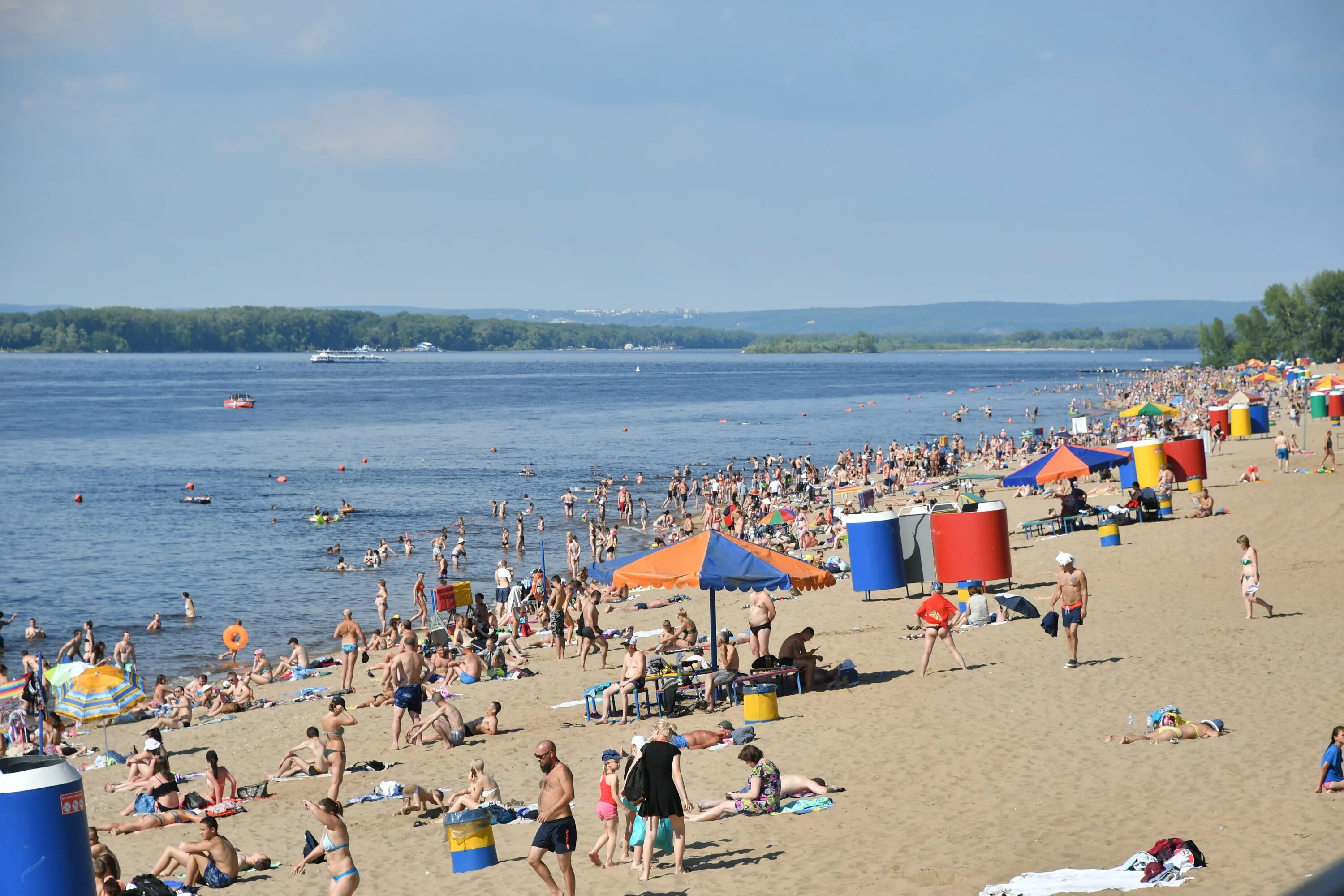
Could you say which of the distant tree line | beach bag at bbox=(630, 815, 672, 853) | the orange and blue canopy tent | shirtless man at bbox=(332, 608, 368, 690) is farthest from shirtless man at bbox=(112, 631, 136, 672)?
the distant tree line

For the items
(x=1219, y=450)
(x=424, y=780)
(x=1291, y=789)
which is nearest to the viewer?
(x=1291, y=789)

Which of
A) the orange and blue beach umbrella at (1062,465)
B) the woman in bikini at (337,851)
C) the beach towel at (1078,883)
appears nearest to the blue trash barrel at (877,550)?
the orange and blue beach umbrella at (1062,465)

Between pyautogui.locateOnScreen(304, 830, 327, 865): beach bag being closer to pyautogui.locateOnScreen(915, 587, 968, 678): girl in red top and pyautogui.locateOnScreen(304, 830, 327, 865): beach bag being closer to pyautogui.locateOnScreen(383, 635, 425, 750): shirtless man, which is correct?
pyautogui.locateOnScreen(383, 635, 425, 750): shirtless man

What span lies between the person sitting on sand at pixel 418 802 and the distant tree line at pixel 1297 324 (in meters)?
100

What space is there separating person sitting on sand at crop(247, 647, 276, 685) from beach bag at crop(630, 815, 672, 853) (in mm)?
12881

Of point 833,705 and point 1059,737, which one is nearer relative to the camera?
point 1059,737

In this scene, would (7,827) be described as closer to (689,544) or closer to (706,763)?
(706,763)

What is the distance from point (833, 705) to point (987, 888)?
6.04m

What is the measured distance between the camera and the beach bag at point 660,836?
9.64 metres

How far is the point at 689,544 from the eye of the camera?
48.3ft

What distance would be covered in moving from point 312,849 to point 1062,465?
58.5ft

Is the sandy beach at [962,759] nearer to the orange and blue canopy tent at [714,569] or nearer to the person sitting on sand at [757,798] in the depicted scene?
the person sitting on sand at [757,798]

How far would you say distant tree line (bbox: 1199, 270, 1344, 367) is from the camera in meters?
96.4

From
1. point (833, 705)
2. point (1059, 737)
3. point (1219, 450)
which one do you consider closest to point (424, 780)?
point (833, 705)
